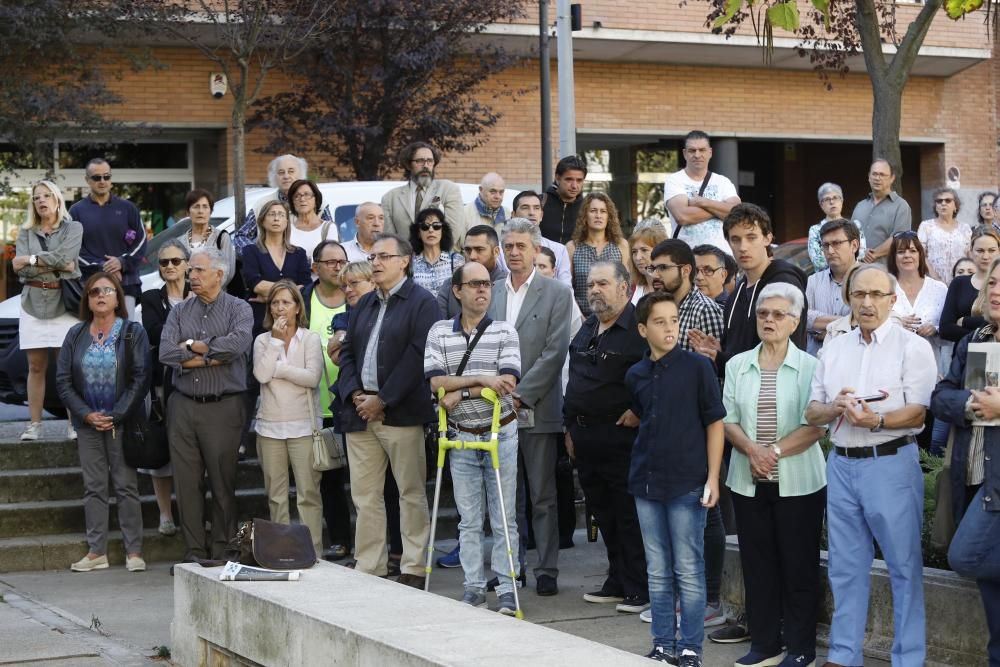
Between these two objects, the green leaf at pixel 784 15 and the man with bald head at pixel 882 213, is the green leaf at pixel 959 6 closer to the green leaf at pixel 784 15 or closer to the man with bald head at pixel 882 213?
the green leaf at pixel 784 15

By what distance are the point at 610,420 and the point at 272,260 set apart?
139 inches

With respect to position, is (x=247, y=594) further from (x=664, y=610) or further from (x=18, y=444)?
(x=18, y=444)

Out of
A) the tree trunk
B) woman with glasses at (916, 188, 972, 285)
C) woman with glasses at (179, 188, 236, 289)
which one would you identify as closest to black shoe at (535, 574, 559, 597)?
woman with glasses at (179, 188, 236, 289)

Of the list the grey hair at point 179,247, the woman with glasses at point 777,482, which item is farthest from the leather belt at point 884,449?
the grey hair at point 179,247

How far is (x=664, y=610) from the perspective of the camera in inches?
290

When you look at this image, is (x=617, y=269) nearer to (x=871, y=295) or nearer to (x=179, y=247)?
(x=871, y=295)

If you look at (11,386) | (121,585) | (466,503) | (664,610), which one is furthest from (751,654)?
(11,386)

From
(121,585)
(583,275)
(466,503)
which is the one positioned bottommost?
(121,585)

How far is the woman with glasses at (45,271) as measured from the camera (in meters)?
11.2

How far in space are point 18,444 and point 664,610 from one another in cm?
621

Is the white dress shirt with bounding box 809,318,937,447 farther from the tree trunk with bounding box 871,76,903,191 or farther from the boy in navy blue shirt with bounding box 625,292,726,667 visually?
the tree trunk with bounding box 871,76,903,191

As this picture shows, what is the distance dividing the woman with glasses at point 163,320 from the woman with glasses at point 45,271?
73 centimetres

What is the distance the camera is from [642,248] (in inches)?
392

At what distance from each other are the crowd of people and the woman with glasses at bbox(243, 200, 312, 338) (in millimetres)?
20
